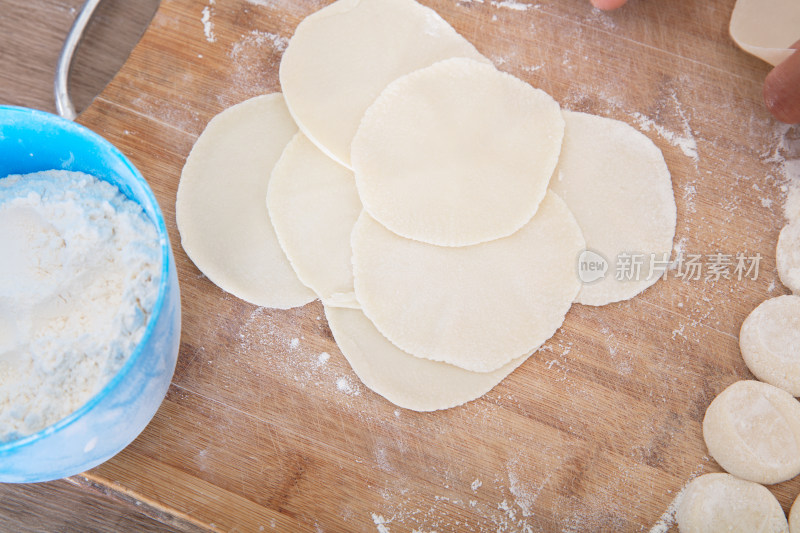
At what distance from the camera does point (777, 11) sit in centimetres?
150

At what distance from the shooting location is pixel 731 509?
→ 3.90ft

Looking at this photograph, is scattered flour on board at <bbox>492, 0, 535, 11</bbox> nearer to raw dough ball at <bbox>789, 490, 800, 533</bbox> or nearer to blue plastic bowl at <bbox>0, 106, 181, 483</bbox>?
blue plastic bowl at <bbox>0, 106, 181, 483</bbox>

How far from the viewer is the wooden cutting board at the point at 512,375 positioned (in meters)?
1.22

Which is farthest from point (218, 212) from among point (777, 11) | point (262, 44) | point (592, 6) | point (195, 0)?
point (777, 11)

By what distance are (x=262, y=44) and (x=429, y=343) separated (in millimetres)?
843

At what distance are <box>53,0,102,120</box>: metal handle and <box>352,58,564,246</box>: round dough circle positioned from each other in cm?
70

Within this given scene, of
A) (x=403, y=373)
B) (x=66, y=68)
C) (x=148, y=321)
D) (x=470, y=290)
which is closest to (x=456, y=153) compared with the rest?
(x=470, y=290)

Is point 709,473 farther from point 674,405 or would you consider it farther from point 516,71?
point 516,71

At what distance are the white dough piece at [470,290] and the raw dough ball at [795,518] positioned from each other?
574mm

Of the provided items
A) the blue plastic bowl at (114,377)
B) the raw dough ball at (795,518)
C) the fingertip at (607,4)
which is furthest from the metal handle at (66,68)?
the raw dough ball at (795,518)

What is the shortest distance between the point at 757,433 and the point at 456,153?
2.75 feet

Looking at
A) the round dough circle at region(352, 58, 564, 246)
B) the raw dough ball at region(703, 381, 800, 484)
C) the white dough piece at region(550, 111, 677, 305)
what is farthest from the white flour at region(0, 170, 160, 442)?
the raw dough ball at region(703, 381, 800, 484)

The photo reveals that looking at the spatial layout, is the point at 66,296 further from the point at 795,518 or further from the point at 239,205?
the point at 795,518

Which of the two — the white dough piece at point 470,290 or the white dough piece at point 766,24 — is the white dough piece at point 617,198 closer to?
the white dough piece at point 470,290
